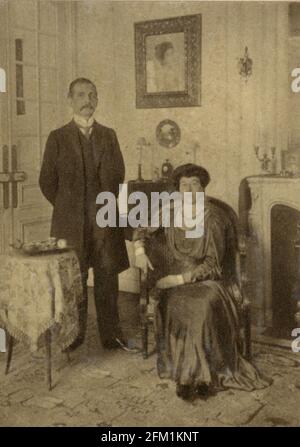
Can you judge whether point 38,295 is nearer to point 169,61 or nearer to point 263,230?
point 263,230

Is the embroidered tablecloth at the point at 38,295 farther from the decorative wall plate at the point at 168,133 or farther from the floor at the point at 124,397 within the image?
the decorative wall plate at the point at 168,133

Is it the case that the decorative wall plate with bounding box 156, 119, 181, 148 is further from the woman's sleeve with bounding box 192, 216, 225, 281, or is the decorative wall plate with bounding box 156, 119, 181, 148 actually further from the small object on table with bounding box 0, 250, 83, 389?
the small object on table with bounding box 0, 250, 83, 389

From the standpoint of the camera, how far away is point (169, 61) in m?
3.82

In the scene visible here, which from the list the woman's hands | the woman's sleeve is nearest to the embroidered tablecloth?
the woman's hands

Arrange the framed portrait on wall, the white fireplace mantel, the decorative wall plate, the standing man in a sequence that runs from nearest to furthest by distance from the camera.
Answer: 1. the standing man
2. the white fireplace mantel
3. the framed portrait on wall
4. the decorative wall plate

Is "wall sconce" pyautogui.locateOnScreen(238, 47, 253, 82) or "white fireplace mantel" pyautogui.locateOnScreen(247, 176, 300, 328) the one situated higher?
"wall sconce" pyautogui.locateOnScreen(238, 47, 253, 82)

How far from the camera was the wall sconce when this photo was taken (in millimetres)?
3607

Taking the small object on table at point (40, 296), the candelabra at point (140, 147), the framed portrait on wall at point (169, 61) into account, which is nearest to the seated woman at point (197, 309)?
the small object on table at point (40, 296)

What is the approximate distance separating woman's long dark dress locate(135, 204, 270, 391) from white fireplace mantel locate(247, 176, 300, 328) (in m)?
0.60

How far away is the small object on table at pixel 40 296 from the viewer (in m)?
2.87

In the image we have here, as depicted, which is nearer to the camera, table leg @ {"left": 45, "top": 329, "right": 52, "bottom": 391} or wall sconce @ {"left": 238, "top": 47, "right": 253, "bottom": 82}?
table leg @ {"left": 45, "top": 329, "right": 52, "bottom": 391}

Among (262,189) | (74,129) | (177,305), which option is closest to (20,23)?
(74,129)

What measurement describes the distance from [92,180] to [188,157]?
87cm

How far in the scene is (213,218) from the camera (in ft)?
9.91
